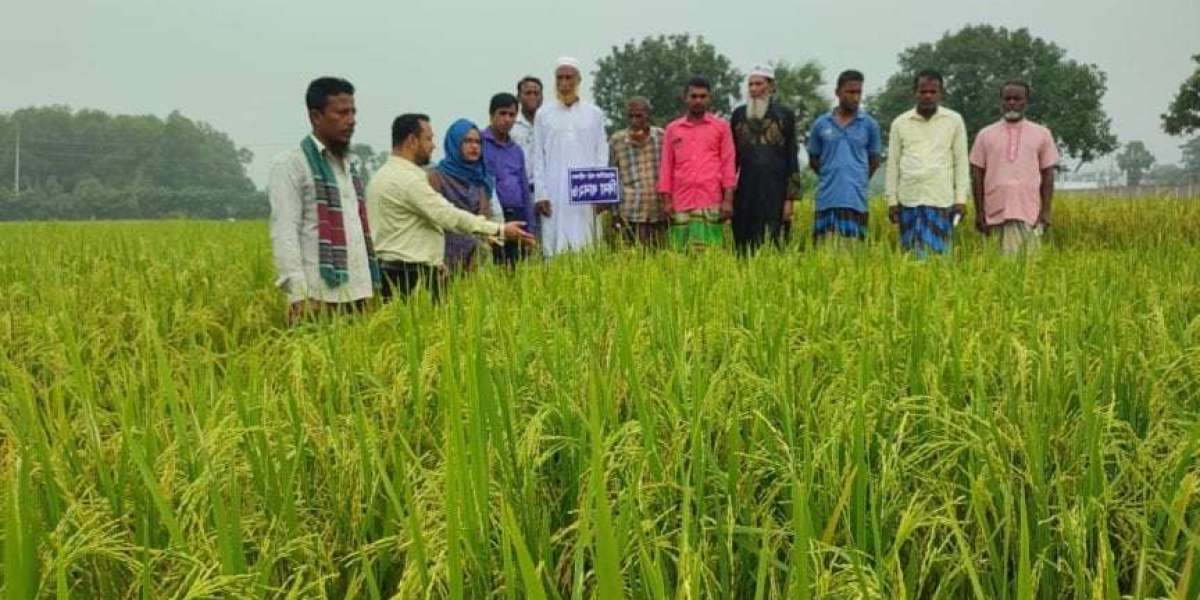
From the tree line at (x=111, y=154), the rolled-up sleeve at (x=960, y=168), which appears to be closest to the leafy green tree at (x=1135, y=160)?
the tree line at (x=111, y=154)

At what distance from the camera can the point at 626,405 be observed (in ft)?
5.81

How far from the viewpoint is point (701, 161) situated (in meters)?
5.50

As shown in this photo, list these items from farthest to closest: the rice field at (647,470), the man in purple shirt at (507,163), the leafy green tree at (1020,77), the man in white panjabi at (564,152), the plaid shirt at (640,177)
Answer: the leafy green tree at (1020,77), the plaid shirt at (640,177), the man in white panjabi at (564,152), the man in purple shirt at (507,163), the rice field at (647,470)

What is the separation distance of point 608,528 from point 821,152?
5.25m

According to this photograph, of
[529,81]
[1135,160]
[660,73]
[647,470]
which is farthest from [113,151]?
[1135,160]

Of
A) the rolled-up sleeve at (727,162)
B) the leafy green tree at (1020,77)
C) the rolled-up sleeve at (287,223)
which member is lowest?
the rolled-up sleeve at (287,223)

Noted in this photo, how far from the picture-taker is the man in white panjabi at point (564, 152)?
5703mm

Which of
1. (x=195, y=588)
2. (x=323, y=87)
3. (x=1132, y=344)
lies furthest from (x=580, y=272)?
(x=195, y=588)

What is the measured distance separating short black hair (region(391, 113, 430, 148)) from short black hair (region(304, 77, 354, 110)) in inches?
23.2

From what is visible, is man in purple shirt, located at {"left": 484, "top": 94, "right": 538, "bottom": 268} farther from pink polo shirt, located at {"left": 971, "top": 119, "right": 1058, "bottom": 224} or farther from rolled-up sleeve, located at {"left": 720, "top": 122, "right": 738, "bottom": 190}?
pink polo shirt, located at {"left": 971, "top": 119, "right": 1058, "bottom": 224}

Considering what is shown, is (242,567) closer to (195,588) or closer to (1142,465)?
(195,588)

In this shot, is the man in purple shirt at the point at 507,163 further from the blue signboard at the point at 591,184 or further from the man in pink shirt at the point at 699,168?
the man in pink shirt at the point at 699,168

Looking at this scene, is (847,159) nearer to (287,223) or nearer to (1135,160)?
(287,223)

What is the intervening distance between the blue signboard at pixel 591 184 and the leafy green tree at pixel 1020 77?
40150mm
